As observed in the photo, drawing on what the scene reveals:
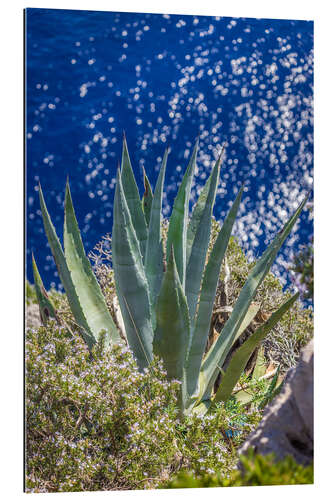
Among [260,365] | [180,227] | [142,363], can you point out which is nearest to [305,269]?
[180,227]

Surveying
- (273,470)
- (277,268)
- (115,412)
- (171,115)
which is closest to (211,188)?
(171,115)

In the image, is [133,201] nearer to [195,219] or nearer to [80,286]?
[195,219]

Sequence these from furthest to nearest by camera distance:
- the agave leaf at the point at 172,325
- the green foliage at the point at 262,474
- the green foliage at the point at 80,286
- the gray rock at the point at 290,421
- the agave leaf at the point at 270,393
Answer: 1. the agave leaf at the point at 270,393
2. the green foliage at the point at 80,286
3. the agave leaf at the point at 172,325
4. the gray rock at the point at 290,421
5. the green foliage at the point at 262,474

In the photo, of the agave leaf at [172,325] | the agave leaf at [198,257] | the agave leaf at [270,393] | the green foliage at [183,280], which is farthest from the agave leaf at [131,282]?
the agave leaf at [270,393]

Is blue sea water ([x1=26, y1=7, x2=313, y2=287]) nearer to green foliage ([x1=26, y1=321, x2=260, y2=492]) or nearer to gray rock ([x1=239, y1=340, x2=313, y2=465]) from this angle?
green foliage ([x1=26, y1=321, x2=260, y2=492])

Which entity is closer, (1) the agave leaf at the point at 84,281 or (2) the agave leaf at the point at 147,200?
(1) the agave leaf at the point at 84,281

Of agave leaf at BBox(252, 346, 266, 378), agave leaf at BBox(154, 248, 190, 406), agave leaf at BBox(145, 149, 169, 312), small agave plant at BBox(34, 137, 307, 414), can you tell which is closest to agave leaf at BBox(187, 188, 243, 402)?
small agave plant at BBox(34, 137, 307, 414)

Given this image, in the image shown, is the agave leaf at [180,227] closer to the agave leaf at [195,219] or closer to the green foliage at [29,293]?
the agave leaf at [195,219]

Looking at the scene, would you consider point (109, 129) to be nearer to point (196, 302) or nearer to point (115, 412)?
point (196, 302)
